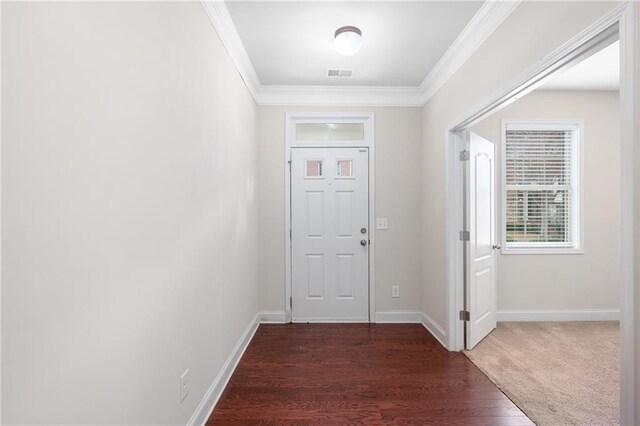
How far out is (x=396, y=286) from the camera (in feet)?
11.7

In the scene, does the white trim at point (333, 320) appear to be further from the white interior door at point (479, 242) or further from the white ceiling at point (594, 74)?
the white ceiling at point (594, 74)

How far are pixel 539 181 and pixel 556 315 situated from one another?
5.14 ft

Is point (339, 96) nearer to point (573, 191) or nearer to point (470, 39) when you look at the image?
point (470, 39)

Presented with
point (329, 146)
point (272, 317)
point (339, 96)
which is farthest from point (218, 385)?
point (339, 96)

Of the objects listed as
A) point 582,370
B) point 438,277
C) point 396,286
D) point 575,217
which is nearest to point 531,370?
point 582,370

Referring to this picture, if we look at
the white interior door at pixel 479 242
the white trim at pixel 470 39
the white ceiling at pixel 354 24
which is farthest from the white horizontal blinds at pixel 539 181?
the white ceiling at pixel 354 24

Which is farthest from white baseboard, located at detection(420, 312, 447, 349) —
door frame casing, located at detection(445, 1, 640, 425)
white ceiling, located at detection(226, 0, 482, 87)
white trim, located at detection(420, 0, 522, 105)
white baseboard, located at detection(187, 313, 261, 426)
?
white ceiling, located at detection(226, 0, 482, 87)

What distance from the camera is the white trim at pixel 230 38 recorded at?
1.96 m

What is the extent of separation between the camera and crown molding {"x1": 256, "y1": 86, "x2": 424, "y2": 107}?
3.47m

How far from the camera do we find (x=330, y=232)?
3580 millimetres

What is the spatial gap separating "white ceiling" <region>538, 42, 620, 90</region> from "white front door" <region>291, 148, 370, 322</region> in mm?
2154

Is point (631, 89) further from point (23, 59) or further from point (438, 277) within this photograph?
point (438, 277)

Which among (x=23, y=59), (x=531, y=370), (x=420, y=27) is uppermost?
(x=420, y=27)

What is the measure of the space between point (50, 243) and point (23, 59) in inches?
17.6
